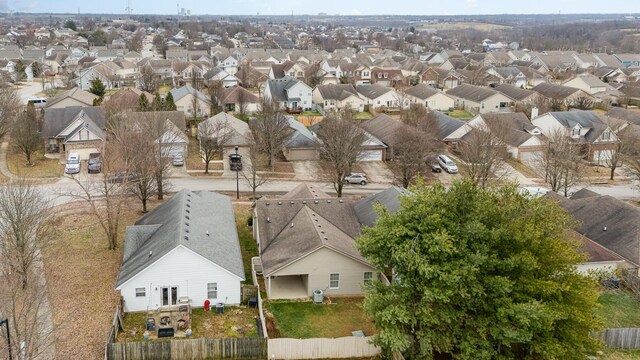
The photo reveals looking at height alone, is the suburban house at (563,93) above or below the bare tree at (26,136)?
above

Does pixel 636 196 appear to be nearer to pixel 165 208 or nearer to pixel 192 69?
pixel 165 208

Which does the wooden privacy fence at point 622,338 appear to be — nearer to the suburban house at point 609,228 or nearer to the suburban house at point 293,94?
the suburban house at point 609,228

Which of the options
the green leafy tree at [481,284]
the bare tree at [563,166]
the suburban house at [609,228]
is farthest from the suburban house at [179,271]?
the bare tree at [563,166]

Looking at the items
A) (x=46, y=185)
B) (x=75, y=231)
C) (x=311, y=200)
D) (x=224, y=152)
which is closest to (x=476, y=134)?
(x=311, y=200)

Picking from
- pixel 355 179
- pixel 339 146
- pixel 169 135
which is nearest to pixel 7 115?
pixel 169 135

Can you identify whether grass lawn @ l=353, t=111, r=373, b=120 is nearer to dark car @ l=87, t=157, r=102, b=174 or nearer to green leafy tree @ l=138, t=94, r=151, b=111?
green leafy tree @ l=138, t=94, r=151, b=111
